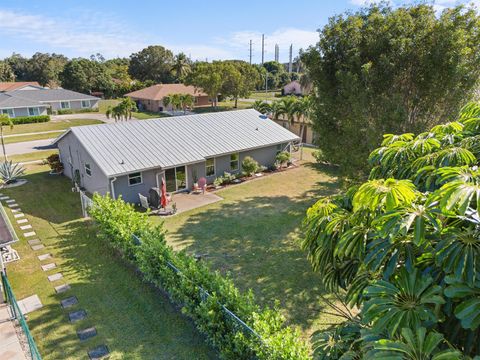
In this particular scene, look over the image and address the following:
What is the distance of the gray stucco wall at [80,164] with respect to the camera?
19.0m

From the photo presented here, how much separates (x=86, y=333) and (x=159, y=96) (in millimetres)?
54758

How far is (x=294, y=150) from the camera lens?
32.5 metres

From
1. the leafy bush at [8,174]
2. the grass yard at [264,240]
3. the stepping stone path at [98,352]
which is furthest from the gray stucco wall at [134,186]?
the stepping stone path at [98,352]

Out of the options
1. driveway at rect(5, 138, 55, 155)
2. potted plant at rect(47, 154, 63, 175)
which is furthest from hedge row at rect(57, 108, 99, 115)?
potted plant at rect(47, 154, 63, 175)

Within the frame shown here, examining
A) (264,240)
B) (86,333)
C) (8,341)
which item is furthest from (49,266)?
(264,240)

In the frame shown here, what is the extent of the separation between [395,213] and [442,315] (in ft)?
3.71

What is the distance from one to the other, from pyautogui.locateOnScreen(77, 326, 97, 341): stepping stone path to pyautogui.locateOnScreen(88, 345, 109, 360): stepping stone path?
55 cm

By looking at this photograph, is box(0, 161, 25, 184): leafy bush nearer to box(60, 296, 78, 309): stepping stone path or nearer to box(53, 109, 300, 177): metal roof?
box(53, 109, 300, 177): metal roof

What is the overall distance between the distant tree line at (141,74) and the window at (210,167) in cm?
3548

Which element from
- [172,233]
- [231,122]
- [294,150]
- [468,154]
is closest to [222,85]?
[294,150]

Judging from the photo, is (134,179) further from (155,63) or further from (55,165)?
(155,63)

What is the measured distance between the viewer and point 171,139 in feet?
72.6

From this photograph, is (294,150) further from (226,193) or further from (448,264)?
(448,264)

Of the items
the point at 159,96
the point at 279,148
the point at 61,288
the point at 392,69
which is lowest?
the point at 61,288
